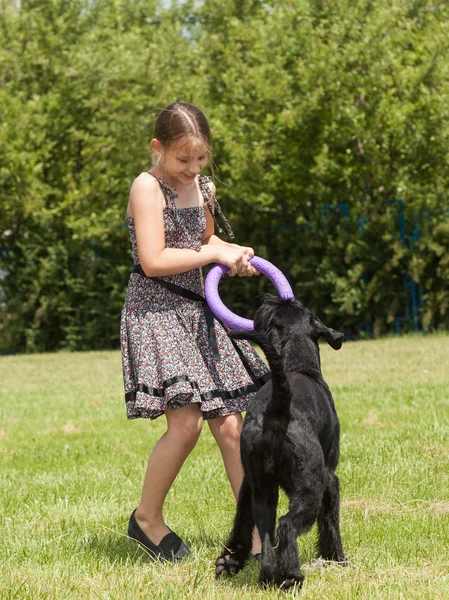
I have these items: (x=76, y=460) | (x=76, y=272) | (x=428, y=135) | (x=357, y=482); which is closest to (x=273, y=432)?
(x=357, y=482)

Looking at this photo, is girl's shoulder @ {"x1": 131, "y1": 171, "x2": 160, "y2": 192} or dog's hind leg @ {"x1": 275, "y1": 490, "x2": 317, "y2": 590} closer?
dog's hind leg @ {"x1": 275, "y1": 490, "x2": 317, "y2": 590}

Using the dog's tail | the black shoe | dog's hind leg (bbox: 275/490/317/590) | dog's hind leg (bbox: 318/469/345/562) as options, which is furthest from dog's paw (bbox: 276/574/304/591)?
the black shoe

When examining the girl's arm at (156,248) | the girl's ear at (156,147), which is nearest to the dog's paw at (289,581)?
the girl's arm at (156,248)

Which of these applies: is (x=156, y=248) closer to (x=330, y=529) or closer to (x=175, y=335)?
(x=175, y=335)

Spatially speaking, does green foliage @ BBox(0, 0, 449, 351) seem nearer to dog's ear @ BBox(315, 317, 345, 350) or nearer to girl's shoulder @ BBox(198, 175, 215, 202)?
girl's shoulder @ BBox(198, 175, 215, 202)

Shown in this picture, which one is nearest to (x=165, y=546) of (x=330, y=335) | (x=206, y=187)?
(x=330, y=335)

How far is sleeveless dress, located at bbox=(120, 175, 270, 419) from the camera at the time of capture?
13.9 feet

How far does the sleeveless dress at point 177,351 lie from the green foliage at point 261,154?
11.0 m

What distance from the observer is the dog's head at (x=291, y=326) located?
408 cm

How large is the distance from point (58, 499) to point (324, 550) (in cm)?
215

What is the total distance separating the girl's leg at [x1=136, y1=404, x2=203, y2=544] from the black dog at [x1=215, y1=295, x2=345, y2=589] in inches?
17.9

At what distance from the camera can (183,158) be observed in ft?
14.4

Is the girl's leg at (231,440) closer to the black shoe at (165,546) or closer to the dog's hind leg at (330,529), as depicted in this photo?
the black shoe at (165,546)

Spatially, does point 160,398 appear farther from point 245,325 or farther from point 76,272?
point 76,272
